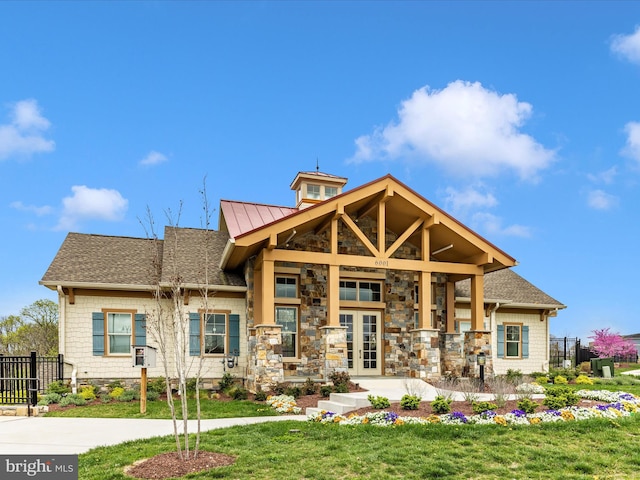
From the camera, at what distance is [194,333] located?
1625 cm

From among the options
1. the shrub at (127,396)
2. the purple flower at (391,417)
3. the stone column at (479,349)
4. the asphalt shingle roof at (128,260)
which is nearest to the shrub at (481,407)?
the purple flower at (391,417)

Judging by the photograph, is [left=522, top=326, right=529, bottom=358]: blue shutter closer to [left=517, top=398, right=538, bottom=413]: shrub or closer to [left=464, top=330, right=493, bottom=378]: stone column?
[left=464, top=330, right=493, bottom=378]: stone column

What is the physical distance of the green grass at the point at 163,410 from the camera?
1193cm

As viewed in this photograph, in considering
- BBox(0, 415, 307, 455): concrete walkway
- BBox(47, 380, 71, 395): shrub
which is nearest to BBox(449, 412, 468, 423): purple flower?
BBox(0, 415, 307, 455): concrete walkway

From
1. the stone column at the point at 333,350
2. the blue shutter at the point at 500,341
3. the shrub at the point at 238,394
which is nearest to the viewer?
the stone column at the point at 333,350

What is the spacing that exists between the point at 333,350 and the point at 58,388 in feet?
26.2

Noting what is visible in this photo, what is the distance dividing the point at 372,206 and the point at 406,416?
7814mm

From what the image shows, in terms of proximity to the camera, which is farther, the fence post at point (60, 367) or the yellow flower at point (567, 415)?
the fence post at point (60, 367)

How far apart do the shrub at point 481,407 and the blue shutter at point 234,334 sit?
875 centimetres

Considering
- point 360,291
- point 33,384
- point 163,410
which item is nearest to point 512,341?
point 360,291

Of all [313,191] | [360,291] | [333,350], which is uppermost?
[313,191]

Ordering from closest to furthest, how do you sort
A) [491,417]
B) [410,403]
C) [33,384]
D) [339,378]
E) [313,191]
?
[491,417], [410,403], [33,384], [339,378], [313,191]

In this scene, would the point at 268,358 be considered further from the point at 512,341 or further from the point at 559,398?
the point at 512,341

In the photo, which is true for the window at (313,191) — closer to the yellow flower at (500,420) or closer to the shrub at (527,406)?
the shrub at (527,406)
